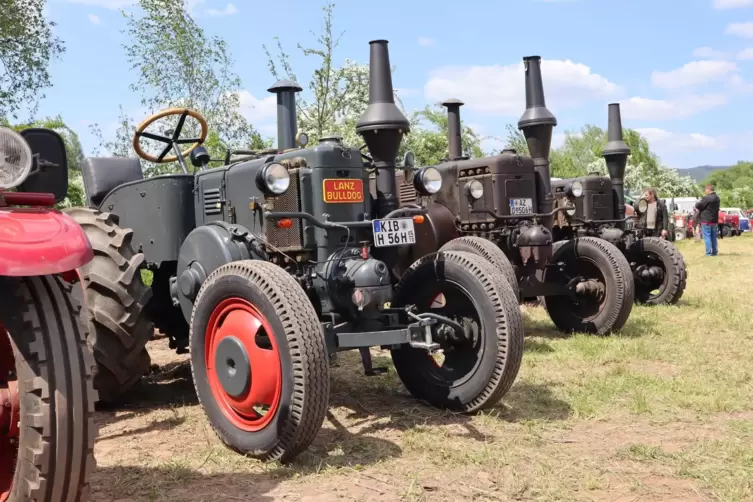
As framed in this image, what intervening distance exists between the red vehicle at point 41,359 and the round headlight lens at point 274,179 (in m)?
1.92

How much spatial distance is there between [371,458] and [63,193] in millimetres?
2031

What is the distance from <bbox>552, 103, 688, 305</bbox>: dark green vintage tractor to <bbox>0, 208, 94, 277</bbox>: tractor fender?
789 centimetres

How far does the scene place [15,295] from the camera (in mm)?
2424

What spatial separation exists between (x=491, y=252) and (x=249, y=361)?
3.65 m

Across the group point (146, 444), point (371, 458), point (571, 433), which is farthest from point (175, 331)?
point (571, 433)

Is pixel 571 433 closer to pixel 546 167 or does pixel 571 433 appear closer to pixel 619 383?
pixel 619 383

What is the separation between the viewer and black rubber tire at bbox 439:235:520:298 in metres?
6.79

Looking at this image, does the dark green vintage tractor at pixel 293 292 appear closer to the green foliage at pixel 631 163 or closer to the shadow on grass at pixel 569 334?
the shadow on grass at pixel 569 334

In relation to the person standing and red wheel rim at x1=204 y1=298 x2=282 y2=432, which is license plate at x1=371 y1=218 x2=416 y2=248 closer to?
red wheel rim at x1=204 y1=298 x2=282 y2=432

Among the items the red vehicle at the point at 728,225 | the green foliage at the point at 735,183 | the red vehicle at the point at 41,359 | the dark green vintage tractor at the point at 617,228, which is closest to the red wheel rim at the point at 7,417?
the red vehicle at the point at 41,359

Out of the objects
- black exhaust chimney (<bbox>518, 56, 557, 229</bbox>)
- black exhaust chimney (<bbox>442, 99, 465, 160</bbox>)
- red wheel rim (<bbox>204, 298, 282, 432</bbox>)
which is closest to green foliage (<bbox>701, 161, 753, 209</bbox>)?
black exhaust chimney (<bbox>442, 99, 465, 160</bbox>)

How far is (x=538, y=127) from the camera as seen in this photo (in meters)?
8.38

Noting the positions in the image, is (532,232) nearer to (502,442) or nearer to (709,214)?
(502,442)

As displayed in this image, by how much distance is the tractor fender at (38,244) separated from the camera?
Answer: 7.66ft
